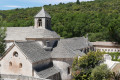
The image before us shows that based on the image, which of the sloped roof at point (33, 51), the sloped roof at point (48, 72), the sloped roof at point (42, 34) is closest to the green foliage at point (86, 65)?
the sloped roof at point (48, 72)

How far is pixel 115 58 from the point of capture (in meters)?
56.9

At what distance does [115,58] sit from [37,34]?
28.5 metres

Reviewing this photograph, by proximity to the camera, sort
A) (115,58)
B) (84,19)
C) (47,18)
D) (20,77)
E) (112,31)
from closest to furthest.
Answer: (20,77), (47,18), (115,58), (112,31), (84,19)

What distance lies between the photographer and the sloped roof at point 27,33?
126 ft

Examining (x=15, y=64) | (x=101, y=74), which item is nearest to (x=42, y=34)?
(x=15, y=64)

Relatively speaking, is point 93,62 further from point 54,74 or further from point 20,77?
point 20,77

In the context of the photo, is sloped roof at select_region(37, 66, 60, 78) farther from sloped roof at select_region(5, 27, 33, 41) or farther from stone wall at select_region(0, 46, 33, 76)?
sloped roof at select_region(5, 27, 33, 41)

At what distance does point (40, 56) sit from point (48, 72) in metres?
3.14

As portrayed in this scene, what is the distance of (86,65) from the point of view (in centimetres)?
3084

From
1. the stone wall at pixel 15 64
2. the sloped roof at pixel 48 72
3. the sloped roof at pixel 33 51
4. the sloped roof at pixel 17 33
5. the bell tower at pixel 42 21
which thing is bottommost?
the sloped roof at pixel 48 72

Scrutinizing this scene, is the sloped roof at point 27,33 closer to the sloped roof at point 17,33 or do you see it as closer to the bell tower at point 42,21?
the sloped roof at point 17,33

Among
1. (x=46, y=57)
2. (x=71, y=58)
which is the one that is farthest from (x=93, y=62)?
(x=46, y=57)

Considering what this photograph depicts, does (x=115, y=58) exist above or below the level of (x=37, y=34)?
below

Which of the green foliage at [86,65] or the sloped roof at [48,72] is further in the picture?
the sloped roof at [48,72]
